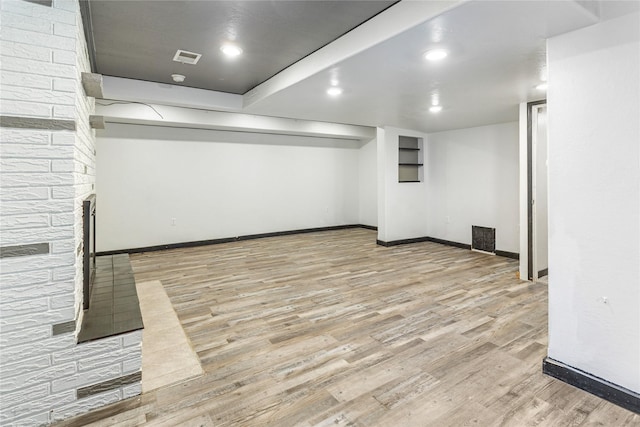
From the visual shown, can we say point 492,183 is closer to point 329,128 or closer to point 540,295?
point 540,295

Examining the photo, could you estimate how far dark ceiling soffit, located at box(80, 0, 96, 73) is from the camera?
→ 2504 mm

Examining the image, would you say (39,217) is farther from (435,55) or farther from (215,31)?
(435,55)

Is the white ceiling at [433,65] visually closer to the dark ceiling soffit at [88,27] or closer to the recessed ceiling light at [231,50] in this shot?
the recessed ceiling light at [231,50]

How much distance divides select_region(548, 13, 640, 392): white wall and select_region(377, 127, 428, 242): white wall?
13.8ft

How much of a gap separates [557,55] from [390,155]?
13.9ft

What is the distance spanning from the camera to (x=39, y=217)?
67.1 inches

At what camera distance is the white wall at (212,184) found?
18.8ft

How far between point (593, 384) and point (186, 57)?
433cm

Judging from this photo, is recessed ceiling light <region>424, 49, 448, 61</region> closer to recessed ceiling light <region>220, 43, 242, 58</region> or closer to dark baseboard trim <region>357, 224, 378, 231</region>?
recessed ceiling light <region>220, 43, 242, 58</region>

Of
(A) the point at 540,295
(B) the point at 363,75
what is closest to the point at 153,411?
(B) the point at 363,75

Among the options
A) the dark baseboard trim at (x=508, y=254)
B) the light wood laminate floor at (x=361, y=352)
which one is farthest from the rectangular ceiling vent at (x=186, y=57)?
the dark baseboard trim at (x=508, y=254)

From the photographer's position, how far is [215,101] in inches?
195

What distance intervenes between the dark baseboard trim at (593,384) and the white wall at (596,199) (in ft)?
0.11

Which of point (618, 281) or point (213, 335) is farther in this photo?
point (213, 335)
